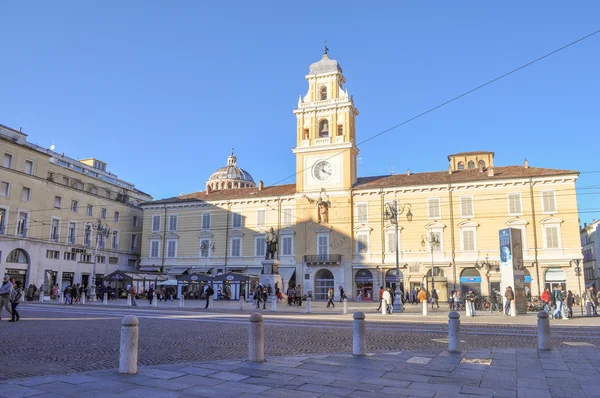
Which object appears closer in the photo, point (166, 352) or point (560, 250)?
point (166, 352)

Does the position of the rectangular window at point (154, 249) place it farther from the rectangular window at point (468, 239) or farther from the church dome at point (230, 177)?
the rectangular window at point (468, 239)

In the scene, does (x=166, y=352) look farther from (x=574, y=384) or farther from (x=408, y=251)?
(x=408, y=251)

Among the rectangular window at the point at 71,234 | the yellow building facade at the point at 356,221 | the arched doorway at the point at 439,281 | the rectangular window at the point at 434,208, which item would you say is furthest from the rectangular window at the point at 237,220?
the arched doorway at the point at 439,281

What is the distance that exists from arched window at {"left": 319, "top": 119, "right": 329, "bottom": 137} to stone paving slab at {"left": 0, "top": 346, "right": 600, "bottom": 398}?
132 feet

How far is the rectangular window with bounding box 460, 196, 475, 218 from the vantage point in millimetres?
40344

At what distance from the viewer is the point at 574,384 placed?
21.6 ft

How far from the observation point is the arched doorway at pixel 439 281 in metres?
39.8

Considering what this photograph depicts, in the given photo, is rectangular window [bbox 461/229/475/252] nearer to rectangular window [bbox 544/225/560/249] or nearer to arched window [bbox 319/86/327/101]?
rectangular window [bbox 544/225/560/249]

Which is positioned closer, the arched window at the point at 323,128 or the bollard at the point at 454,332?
the bollard at the point at 454,332

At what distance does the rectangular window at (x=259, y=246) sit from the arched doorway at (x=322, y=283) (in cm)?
614

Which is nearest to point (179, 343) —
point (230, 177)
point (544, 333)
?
point (544, 333)

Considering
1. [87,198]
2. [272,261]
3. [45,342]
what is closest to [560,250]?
[272,261]

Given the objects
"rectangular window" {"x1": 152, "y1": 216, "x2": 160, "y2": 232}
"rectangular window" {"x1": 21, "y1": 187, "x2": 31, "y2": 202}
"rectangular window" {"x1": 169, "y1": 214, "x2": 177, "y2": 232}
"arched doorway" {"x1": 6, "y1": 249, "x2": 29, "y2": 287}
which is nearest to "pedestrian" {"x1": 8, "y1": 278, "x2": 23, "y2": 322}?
"arched doorway" {"x1": 6, "y1": 249, "x2": 29, "y2": 287}

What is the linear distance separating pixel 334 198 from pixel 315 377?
Result: 38.3m
